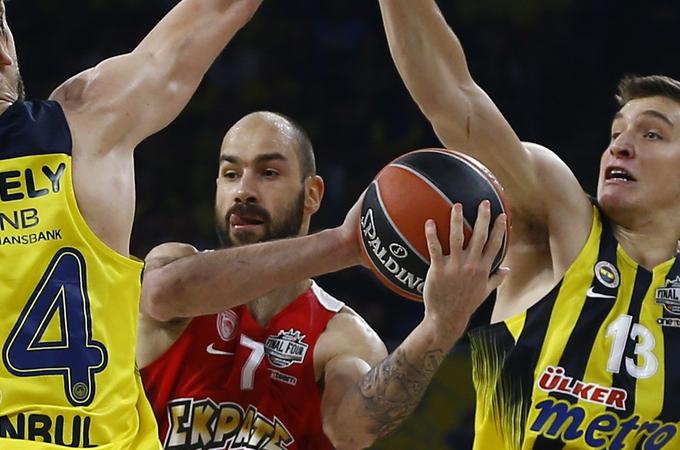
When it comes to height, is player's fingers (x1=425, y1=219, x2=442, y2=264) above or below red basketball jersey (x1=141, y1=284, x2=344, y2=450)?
above

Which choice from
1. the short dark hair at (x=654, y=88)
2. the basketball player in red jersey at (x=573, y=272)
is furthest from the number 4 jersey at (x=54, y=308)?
the short dark hair at (x=654, y=88)

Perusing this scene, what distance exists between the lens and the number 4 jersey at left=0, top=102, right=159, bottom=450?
2.64 meters

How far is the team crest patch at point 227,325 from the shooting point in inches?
159

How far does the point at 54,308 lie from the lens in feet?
8.77

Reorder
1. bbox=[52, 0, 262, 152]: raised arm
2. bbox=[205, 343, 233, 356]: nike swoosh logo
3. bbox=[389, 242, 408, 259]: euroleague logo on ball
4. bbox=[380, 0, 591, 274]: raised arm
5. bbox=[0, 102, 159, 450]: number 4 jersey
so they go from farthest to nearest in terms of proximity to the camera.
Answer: bbox=[205, 343, 233, 356]: nike swoosh logo, bbox=[380, 0, 591, 274]: raised arm, bbox=[389, 242, 408, 259]: euroleague logo on ball, bbox=[52, 0, 262, 152]: raised arm, bbox=[0, 102, 159, 450]: number 4 jersey

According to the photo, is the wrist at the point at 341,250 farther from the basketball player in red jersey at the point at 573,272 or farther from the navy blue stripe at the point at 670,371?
the navy blue stripe at the point at 670,371

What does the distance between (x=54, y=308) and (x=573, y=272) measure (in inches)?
77.8

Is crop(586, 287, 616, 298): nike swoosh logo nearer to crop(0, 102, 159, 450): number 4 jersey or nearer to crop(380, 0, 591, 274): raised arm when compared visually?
crop(380, 0, 591, 274): raised arm

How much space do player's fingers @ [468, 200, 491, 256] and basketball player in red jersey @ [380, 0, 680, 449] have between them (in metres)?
0.99

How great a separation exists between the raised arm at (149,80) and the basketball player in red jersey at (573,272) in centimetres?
79

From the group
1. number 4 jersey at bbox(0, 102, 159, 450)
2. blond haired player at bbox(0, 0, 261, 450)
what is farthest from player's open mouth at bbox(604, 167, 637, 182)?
number 4 jersey at bbox(0, 102, 159, 450)

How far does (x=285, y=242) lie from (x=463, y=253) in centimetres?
76

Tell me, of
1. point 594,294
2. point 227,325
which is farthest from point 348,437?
point 594,294

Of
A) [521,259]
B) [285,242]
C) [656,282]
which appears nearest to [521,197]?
[521,259]
